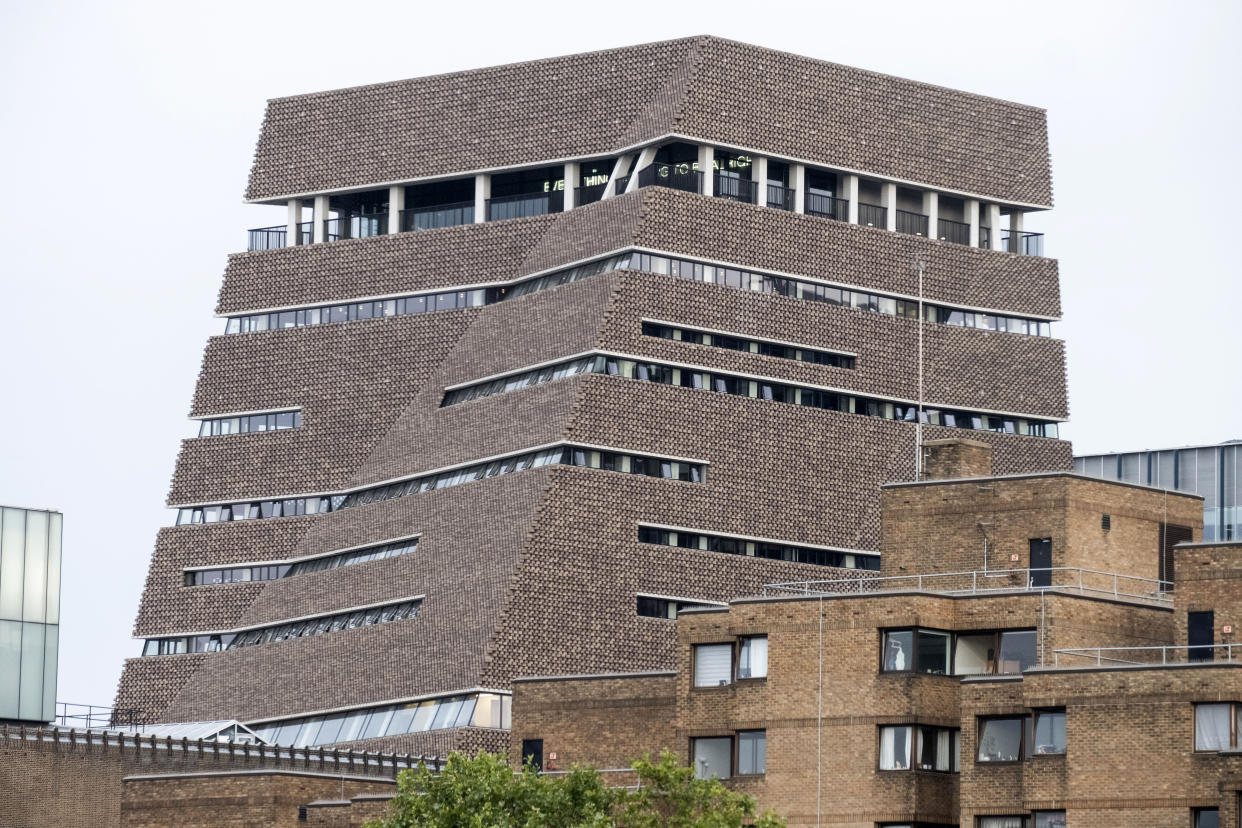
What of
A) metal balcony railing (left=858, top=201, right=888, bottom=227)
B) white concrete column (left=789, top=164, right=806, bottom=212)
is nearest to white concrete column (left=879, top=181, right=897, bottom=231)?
metal balcony railing (left=858, top=201, right=888, bottom=227)

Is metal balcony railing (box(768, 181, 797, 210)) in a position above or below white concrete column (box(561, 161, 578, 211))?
below

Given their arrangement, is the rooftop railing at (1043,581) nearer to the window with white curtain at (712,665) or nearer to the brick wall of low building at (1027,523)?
the brick wall of low building at (1027,523)

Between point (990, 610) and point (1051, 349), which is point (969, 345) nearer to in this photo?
point (1051, 349)

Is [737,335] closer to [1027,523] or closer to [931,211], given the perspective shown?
[931,211]

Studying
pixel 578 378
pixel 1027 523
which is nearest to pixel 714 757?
pixel 1027 523

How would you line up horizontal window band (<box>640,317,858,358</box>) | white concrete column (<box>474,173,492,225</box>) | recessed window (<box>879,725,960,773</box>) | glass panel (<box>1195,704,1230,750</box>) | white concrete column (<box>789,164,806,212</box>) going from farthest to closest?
white concrete column (<box>474,173,492,225</box>), white concrete column (<box>789,164,806,212</box>), horizontal window band (<box>640,317,858,358</box>), recessed window (<box>879,725,960,773</box>), glass panel (<box>1195,704,1230,750</box>)

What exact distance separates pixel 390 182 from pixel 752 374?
100.0 feet

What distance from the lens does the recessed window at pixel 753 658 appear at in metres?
121

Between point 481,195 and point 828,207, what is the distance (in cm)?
2113

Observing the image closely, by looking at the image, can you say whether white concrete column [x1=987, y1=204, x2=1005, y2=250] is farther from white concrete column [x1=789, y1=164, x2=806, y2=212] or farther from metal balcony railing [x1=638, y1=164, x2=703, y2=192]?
metal balcony railing [x1=638, y1=164, x2=703, y2=192]

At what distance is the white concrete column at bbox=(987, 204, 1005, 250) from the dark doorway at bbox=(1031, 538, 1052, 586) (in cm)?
6957

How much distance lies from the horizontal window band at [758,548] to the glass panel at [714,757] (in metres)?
48.3

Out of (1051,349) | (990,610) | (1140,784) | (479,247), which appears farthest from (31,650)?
(1051,349)

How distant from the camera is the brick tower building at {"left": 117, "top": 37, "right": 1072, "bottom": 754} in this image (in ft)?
556
